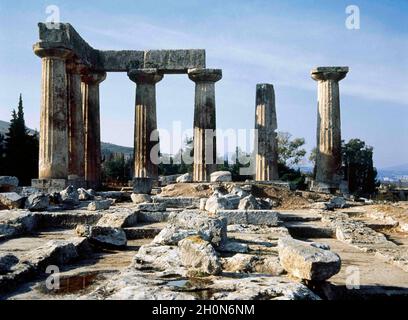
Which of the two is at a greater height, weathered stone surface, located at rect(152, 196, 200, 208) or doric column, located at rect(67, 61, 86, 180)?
doric column, located at rect(67, 61, 86, 180)

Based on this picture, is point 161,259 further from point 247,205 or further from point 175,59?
point 175,59

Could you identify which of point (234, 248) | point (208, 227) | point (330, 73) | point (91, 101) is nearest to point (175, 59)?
point (91, 101)

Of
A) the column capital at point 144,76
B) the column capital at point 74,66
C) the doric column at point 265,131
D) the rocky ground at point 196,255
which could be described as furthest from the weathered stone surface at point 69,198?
the doric column at point 265,131

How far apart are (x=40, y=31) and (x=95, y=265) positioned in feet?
46.2

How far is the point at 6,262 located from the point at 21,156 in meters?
26.6

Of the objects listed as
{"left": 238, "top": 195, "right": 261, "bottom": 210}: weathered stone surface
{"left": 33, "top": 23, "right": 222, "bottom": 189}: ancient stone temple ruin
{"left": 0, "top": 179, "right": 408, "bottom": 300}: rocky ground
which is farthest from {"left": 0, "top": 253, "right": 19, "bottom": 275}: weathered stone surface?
{"left": 33, "top": 23, "right": 222, "bottom": 189}: ancient stone temple ruin

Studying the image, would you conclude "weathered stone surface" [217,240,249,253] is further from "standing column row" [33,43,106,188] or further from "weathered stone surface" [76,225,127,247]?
"standing column row" [33,43,106,188]

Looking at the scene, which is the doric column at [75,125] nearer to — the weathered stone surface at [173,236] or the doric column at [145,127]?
the doric column at [145,127]

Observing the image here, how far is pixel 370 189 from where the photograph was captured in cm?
4597

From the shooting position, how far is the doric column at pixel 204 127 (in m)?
22.5

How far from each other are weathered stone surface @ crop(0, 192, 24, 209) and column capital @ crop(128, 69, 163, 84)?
36.5 feet

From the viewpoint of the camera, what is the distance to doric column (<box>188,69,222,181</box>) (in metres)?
22.5

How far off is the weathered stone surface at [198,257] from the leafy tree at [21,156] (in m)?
26.7

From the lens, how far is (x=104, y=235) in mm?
8211
